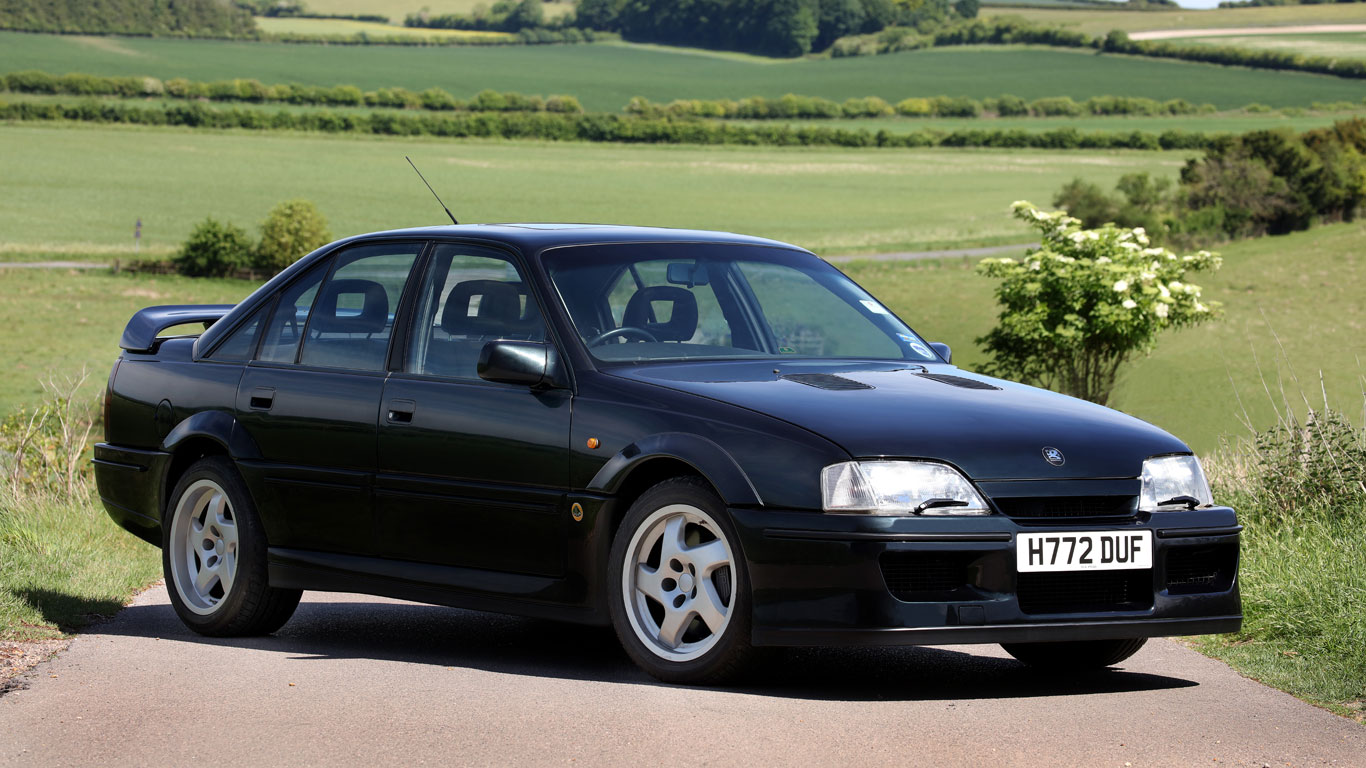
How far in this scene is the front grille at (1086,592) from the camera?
5.56 metres

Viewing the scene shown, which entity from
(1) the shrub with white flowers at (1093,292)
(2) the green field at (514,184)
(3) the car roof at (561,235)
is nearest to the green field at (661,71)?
(2) the green field at (514,184)

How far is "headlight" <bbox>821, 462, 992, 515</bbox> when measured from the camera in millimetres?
5469

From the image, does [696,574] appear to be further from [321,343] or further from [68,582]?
[68,582]

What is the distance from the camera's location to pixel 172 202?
90.5m

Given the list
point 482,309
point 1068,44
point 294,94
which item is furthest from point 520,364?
point 1068,44

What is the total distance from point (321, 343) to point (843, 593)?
2.95m

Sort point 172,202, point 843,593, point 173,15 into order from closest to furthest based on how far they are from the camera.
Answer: point 843,593 → point 172,202 → point 173,15

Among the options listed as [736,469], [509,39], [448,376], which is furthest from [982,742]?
[509,39]

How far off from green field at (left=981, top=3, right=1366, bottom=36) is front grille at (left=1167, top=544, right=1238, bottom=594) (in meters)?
159

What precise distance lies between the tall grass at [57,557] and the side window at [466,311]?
199 centimetres

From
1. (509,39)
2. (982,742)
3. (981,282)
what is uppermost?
(509,39)

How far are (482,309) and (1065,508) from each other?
242 cm

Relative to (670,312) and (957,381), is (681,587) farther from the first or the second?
(957,381)

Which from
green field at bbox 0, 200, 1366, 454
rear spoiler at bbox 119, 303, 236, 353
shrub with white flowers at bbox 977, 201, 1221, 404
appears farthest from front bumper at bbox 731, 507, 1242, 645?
green field at bbox 0, 200, 1366, 454
